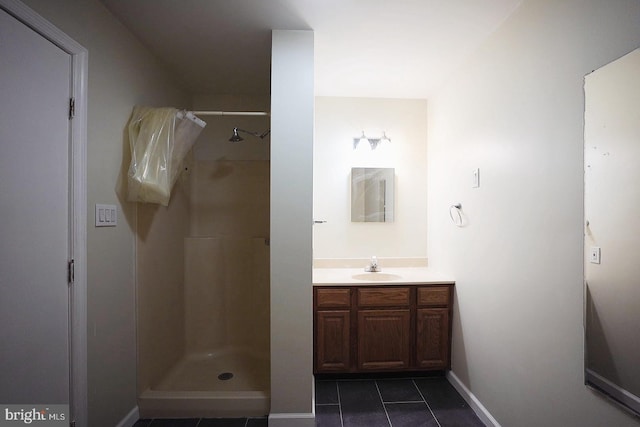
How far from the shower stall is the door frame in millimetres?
666

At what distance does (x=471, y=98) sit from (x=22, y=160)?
248cm

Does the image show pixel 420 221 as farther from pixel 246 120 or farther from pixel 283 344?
pixel 246 120

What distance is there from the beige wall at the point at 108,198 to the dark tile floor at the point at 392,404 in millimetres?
1255

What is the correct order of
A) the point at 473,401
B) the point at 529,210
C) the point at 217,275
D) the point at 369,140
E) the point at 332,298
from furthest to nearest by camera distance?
1. the point at 369,140
2. the point at 217,275
3. the point at 332,298
4. the point at 473,401
5. the point at 529,210

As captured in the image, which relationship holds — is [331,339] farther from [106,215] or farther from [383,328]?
[106,215]

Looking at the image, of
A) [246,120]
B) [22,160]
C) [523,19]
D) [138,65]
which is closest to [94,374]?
[22,160]

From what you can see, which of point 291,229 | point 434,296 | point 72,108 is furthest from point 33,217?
point 434,296

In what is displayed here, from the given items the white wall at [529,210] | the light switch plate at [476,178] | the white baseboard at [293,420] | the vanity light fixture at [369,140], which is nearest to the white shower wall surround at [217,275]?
the white baseboard at [293,420]

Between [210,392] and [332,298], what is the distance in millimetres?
1040

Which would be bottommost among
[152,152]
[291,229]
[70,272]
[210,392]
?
[210,392]

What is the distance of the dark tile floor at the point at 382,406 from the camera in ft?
5.65

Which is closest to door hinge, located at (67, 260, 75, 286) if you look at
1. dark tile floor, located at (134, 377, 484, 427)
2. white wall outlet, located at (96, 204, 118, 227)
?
white wall outlet, located at (96, 204, 118, 227)

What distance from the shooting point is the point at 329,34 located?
5.57 ft

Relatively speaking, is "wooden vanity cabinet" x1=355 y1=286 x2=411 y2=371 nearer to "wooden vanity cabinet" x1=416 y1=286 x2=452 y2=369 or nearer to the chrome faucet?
"wooden vanity cabinet" x1=416 y1=286 x2=452 y2=369
